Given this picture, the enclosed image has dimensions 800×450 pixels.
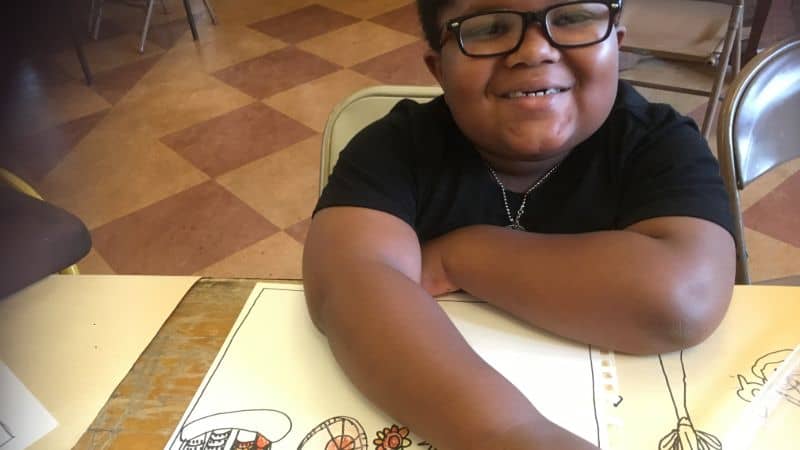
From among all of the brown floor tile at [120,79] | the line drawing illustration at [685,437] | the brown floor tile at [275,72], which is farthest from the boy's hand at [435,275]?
the brown floor tile at [120,79]

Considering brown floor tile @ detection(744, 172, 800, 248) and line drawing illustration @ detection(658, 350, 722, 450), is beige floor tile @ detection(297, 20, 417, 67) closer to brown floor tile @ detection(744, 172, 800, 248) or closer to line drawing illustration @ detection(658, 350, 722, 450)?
brown floor tile @ detection(744, 172, 800, 248)

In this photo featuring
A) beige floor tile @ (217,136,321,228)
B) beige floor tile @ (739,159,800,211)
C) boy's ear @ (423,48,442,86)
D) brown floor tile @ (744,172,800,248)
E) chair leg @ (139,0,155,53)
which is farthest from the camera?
chair leg @ (139,0,155,53)

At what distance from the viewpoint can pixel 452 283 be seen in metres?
0.61

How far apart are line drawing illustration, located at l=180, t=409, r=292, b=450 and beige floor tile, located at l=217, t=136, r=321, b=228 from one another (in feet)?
4.21

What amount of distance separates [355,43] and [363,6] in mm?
521

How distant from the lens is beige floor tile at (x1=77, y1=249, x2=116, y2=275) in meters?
1.62

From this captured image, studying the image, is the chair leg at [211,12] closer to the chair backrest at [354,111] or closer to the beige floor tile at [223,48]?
the beige floor tile at [223,48]

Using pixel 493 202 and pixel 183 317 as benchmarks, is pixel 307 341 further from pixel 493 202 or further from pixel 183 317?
pixel 493 202

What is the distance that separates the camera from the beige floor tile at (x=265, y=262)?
5.25ft

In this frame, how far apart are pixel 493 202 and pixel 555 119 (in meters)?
0.15

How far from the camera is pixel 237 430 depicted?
0.49 meters

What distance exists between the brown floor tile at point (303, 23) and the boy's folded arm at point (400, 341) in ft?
8.05

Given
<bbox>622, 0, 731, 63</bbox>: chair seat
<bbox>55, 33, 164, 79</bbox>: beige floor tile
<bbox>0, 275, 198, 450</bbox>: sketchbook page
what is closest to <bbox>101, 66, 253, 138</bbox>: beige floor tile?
<bbox>55, 33, 164, 79</bbox>: beige floor tile

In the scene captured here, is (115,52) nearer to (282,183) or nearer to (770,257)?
(282,183)
